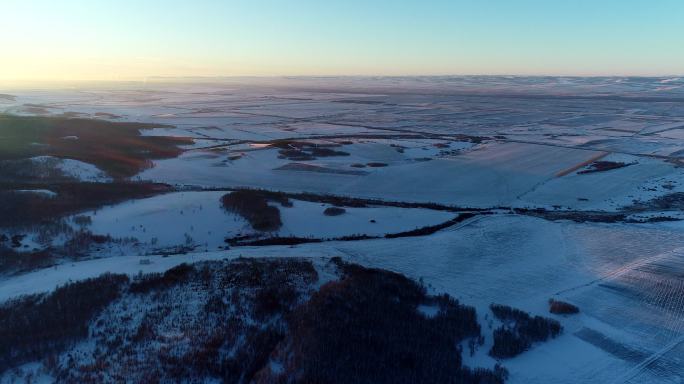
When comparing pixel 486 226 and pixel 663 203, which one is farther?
pixel 663 203

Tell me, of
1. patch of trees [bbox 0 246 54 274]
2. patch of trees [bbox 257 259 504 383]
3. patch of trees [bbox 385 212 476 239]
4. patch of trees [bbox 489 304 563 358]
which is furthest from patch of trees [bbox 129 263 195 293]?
patch of trees [bbox 489 304 563 358]

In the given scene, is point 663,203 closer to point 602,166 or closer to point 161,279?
point 602,166

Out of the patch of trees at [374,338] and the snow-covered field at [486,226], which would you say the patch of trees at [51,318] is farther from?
the patch of trees at [374,338]

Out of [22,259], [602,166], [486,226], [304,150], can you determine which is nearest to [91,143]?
[304,150]

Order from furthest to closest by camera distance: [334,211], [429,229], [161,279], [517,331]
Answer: [334,211], [429,229], [161,279], [517,331]

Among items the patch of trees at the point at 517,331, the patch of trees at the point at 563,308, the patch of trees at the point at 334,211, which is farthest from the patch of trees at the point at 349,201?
the patch of trees at the point at 517,331

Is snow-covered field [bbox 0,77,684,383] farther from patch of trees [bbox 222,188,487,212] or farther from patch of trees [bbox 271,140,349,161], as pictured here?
patch of trees [bbox 222,188,487,212]
